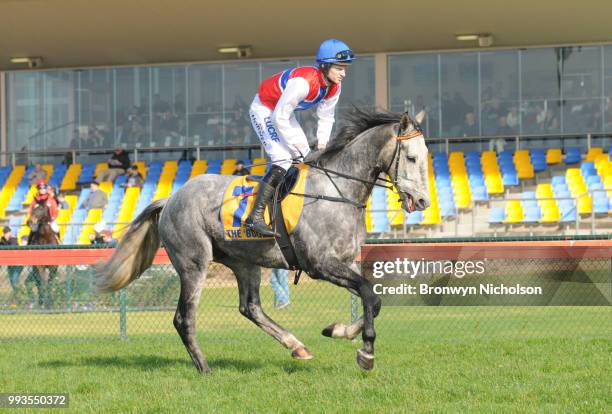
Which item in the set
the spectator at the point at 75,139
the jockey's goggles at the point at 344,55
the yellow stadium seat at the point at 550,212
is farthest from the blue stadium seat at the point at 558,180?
the jockey's goggles at the point at 344,55

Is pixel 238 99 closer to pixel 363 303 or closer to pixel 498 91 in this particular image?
pixel 498 91

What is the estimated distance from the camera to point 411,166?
8.51 metres

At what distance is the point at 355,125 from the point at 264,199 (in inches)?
40.3

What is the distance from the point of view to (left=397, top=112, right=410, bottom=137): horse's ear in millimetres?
8555

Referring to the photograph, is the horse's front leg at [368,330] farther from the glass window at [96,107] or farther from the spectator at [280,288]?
the glass window at [96,107]

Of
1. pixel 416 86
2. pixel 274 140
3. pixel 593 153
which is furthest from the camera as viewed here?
pixel 416 86

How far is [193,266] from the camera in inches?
368

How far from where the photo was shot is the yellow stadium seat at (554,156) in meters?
26.2

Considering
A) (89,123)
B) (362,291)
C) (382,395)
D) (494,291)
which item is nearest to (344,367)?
(362,291)

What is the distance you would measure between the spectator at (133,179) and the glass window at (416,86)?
7116mm

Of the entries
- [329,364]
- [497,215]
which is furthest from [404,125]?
[497,215]

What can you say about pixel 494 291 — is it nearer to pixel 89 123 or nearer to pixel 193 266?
pixel 193 266

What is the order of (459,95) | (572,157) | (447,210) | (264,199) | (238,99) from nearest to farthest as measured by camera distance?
1. (264,199)
2. (447,210)
3. (572,157)
4. (459,95)
5. (238,99)

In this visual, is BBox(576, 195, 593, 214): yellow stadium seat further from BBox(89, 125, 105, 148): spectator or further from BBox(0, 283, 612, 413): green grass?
BBox(89, 125, 105, 148): spectator
